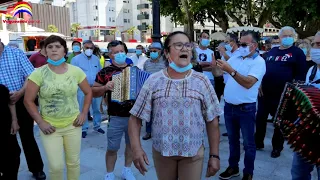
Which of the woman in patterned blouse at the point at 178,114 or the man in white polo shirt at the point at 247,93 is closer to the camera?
the woman in patterned blouse at the point at 178,114

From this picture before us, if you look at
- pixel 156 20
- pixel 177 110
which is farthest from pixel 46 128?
pixel 156 20

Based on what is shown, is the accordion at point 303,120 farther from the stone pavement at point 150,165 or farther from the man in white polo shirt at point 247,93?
the stone pavement at point 150,165

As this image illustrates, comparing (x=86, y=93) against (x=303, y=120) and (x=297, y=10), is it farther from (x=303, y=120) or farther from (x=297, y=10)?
(x=297, y=10)

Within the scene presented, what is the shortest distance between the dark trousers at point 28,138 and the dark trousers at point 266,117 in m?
3.50

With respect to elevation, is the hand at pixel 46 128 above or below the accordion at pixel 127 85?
below

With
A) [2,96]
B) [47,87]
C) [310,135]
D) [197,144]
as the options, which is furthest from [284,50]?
[2,96]

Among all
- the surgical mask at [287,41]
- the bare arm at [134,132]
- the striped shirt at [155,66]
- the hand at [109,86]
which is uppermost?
the surgical mask at [287,41]

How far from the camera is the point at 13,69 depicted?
3.48 metres

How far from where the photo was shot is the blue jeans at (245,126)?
12.0 ft

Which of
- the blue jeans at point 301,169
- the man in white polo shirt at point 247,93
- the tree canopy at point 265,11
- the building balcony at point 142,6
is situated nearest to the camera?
the blue jeans at point 301,169

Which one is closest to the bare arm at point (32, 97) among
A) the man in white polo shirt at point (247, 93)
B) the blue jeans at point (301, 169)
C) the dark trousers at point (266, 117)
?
the man in white polo shirt at point (247, 93)

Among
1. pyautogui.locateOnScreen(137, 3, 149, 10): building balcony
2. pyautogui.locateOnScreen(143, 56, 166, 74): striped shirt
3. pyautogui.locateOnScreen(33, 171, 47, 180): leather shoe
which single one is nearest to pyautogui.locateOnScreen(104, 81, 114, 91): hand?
pyautogui.locateOnScreen(33, 171, 47, 180): leather shoe

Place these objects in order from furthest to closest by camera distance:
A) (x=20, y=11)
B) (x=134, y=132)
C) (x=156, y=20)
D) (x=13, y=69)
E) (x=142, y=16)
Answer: (x=142, y=16) → (x=20, y=11) → (x=156, y=20) → (x=13, y=69) → (x=134, y=132)

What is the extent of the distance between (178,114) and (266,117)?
319cm
